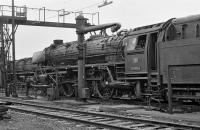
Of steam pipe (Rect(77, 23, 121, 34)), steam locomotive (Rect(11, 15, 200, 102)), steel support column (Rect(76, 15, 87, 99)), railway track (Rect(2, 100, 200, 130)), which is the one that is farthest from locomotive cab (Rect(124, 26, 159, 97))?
railway track (Rect(2, 100, 200, 130))

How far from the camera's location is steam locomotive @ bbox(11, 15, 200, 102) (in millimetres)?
12502

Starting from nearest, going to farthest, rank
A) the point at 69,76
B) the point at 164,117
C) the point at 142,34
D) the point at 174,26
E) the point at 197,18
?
the point at 164,117 < the point at 197,18 < the point at 174,26 < the point at 142,34 < the point at 69,76

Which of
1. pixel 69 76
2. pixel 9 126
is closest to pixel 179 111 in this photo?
pixel 9 126

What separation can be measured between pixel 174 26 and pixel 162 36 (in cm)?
63

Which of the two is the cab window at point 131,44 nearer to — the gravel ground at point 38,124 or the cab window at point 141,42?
the cab window at point 141,42

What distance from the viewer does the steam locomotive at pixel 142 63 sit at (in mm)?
12502

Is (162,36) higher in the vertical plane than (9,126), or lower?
higher

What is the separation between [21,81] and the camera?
3061cm

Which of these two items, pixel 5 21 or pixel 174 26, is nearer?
pixel 174 26

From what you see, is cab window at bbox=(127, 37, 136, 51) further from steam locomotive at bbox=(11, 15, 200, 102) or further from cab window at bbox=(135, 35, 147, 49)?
cab window at bbox=(135, 35, 147, 49)

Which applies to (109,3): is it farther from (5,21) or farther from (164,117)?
(164,117)

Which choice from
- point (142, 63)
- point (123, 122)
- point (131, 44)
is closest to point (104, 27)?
point (131, 44)

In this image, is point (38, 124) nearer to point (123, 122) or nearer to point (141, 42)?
point (123, 122)

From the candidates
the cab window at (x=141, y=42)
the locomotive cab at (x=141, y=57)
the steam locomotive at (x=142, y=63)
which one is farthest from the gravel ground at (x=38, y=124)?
the cab window at (x=141, y=42)
